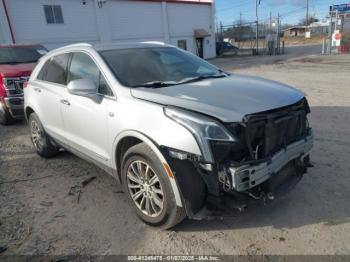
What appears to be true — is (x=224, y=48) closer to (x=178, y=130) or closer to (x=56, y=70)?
(x=56, y=70)

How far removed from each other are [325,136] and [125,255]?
410cm

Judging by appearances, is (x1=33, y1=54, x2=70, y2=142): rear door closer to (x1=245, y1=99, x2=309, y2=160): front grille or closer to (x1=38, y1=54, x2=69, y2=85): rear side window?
(x1=38, y1=54, x2=69, y2=85): rear side window

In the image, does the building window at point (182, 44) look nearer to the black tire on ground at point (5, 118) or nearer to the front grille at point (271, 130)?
the black tire on ground at point (5, 118)

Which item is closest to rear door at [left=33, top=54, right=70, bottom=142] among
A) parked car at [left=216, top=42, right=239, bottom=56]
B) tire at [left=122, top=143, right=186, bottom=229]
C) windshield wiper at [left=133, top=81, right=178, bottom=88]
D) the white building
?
windshield wiper at [left=133, top=81, right=178, bottom=88]

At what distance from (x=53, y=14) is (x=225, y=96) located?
2212 centimetres

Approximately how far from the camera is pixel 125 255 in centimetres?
276

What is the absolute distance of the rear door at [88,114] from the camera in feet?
11.0

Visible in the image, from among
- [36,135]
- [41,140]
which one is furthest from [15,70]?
[41,140]

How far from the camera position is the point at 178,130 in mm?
2578

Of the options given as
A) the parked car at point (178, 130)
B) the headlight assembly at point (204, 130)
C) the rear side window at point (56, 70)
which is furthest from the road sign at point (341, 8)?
the headlight assembly at point (204, 130)

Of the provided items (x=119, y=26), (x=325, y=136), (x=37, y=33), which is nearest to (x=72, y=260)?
(x=325, y=136)

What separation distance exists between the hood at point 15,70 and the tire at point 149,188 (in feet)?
17.1

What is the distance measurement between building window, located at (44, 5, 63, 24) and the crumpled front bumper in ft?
73.0

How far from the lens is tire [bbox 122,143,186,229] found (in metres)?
2.76
